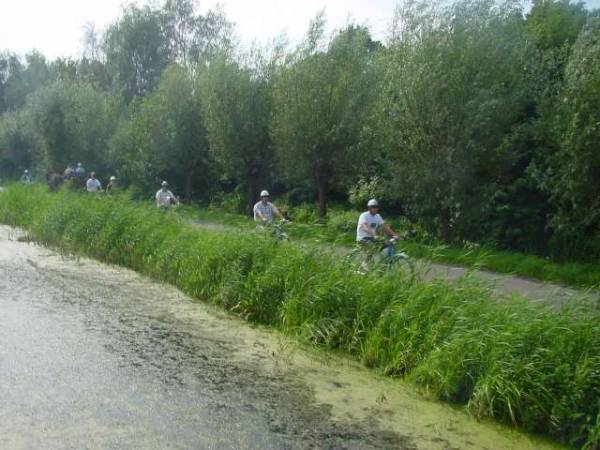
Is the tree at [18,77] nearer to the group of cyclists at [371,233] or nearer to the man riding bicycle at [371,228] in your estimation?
the group of cyclists at [371,233]

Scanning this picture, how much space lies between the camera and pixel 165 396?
6812 mm

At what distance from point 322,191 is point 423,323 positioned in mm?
14997

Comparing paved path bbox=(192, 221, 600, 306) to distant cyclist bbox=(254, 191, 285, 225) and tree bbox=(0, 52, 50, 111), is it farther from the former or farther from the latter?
tree bbox=(0, 52, 50, 111)

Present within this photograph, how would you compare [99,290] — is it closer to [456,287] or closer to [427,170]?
[456,287]

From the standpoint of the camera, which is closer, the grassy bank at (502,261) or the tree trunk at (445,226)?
the grassy bank at (502,261)

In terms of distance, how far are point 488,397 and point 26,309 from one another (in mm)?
7740

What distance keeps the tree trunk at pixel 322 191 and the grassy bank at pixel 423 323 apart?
9016 mm

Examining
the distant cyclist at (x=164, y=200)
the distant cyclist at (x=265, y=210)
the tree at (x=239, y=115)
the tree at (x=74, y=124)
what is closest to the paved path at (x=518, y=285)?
the distant cyclist at (x=265, y=210)

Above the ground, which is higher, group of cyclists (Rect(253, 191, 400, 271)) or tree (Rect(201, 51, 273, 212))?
tree (Rect(201, 51, 273, 212))

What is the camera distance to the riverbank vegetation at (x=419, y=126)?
14.6 metres

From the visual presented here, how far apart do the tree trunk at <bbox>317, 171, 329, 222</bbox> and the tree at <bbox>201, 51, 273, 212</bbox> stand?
12.2 feet

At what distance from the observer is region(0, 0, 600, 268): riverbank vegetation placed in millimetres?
14625

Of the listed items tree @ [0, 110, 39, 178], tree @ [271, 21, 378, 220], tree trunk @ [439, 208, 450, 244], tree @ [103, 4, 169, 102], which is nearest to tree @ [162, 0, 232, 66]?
tree @ [103, 4, 169, 102]

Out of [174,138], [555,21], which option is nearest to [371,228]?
[555,21]
